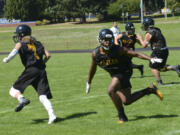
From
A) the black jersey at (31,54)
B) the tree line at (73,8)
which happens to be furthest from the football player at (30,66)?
the tree line at (73,8)

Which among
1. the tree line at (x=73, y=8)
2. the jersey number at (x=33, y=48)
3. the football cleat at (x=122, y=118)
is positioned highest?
the jersey number at (x=33, y=48)

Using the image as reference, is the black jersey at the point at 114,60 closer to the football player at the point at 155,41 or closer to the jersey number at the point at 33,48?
the jersey number at the point at 33,48

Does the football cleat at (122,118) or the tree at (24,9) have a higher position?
the football cleat at (122,118)

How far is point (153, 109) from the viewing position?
28.6 ft

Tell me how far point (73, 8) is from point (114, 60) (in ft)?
268

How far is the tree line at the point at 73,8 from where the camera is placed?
8544 centimetres

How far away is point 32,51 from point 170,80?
7.10 m

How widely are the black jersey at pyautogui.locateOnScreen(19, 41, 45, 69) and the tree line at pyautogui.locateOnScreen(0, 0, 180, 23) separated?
226 feet

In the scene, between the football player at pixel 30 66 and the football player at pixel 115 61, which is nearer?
the football player at pixel 115 61

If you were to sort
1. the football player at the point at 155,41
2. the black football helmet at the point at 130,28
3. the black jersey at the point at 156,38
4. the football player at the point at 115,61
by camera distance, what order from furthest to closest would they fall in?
the black football helmet at the point at 130,28
the black jersey at the point at 156,38
the football player at the point at 155,41
the football player at the point at 115,61

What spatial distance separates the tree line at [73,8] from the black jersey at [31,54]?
68985 mm

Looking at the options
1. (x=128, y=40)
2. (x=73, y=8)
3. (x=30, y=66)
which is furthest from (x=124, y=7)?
(x=30, y=66)

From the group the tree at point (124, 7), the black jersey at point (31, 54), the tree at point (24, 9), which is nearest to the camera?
the black jersey at point (31, 54)

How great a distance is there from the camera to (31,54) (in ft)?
26.1
